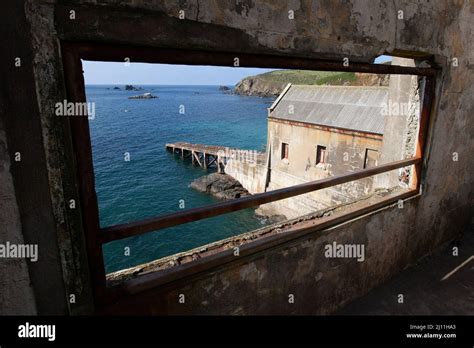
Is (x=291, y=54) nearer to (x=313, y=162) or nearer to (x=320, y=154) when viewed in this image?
(x=320, y=154)

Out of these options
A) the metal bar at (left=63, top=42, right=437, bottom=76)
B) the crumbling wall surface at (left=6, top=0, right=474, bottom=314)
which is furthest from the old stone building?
the metal bar at (left=63, top=42, right=437, bottom=76)

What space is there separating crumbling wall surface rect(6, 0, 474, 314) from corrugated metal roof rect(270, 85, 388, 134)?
1277 centimetres

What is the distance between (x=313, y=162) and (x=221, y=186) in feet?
32.3

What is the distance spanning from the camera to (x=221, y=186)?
27219mm

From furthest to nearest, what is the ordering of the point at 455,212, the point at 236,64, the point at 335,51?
the point at 455,212 → the point at 335,51 → the point at 236,64

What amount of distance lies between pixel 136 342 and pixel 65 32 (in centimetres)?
199

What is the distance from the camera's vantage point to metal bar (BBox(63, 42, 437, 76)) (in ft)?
5.55

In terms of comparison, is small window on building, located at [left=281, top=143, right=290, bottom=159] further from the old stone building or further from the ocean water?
the ocean water

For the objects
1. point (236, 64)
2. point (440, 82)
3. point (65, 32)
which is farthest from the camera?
point (440, 82)

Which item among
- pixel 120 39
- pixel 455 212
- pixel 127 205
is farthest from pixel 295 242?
A: pixel 127 205

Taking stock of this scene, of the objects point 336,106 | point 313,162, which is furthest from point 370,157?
point 336,106

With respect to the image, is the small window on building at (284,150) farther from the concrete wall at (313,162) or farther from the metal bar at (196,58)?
the metal bar at (196,58)

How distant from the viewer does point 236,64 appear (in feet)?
7.02

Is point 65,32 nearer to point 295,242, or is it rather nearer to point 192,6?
point 192,6
